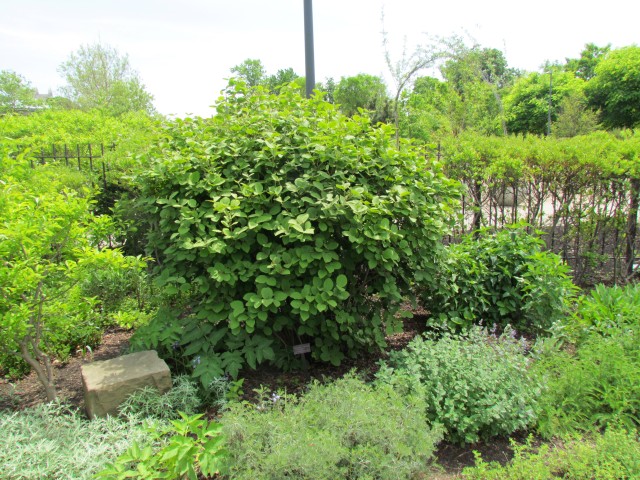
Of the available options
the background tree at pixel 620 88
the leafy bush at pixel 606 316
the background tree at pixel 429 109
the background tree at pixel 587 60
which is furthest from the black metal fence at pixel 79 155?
the background tree at pixel 587 60

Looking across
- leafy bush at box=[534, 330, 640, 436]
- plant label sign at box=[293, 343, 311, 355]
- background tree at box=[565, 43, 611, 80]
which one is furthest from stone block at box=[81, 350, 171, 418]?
background tree at box=[565, 43, 611, 80]

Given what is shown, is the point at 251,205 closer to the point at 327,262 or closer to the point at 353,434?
the point at 327,262

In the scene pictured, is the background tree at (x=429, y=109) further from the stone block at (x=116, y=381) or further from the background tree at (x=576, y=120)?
the stone block at (x=116, y=381)

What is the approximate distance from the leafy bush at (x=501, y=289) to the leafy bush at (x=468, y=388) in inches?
31.6

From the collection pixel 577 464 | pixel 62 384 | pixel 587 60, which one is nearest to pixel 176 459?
pixel 62 384

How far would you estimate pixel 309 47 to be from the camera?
5.45 meters

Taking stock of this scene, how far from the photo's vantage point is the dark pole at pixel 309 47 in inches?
212

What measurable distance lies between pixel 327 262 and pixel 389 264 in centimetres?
43

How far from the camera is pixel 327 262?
3018 millimetres

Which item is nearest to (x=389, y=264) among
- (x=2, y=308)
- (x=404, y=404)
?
(x=404, y=404)

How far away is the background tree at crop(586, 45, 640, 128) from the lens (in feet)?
55.9

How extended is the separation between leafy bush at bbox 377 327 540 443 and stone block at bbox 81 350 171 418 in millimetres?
1445

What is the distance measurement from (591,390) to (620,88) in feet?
61.6

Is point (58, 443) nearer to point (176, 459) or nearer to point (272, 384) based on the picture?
point (176, 459)
